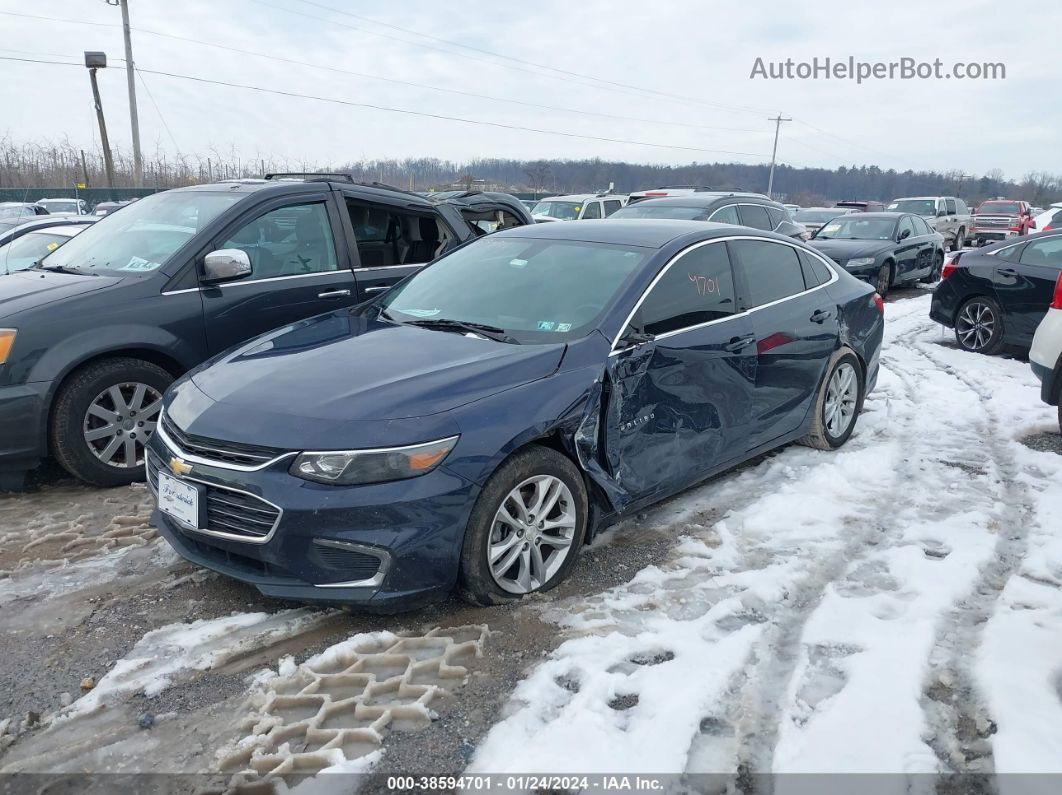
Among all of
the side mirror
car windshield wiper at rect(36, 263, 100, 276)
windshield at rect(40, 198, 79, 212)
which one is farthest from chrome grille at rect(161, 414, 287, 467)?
windshield at rect(40, 198, 79, 212)

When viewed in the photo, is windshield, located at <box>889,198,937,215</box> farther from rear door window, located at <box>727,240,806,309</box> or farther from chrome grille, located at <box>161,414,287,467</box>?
chrome grille, located at <box>161,414,287,467</box>

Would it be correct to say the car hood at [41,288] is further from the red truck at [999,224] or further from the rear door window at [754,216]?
the red truck at [999,224]

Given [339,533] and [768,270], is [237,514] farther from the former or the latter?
[768,270]

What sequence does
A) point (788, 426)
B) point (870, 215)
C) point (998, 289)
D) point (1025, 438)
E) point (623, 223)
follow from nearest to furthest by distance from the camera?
point (623, 223) < point (788, 426) < point (1025, 438) < point (998, 289) < point (870, 215)

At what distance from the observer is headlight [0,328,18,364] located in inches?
178

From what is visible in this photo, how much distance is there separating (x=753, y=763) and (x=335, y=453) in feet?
6.03

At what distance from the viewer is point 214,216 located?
5.42m

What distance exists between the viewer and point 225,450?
10.8 feet

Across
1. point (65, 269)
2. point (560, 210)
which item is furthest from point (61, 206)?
point (65, 269)

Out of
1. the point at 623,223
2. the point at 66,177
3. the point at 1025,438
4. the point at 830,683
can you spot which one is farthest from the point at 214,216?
the point at 66,177

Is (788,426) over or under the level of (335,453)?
under

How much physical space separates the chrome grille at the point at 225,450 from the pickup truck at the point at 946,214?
22776mm

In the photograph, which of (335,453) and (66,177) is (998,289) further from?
(66,177)

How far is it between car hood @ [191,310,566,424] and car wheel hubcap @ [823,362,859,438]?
8.81ft
